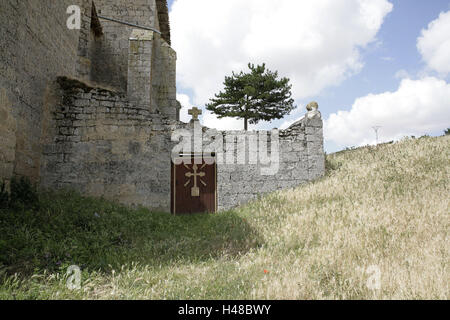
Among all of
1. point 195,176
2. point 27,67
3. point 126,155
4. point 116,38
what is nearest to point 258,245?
point 195,176

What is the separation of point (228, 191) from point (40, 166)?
4842 millimetres

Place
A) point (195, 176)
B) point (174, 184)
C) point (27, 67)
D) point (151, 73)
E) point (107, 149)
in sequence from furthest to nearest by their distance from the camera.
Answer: point (151, 73)
point (195, 176)
point (174, 184)
point (107, 149)
point (27, 67)

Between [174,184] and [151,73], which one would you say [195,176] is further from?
[151,73]

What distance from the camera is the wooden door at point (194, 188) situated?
26.3 ft

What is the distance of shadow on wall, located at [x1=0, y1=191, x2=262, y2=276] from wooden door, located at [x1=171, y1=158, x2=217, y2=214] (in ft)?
3.31

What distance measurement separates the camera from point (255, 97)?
21.8 meters

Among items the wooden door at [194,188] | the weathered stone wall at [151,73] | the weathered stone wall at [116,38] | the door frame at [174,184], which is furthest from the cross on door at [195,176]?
the weathered stone wall at [116,38]

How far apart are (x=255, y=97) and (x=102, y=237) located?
1842 centimetres

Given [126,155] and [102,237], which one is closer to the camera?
[102,237]

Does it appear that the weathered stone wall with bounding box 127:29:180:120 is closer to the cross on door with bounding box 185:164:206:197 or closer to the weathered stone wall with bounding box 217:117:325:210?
the cross on door with bounding box 185:164:206:197

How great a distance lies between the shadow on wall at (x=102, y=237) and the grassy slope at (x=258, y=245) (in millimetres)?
21

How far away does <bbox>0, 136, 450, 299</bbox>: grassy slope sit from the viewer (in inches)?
117

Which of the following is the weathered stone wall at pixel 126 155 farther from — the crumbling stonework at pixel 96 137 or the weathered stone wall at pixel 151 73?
the weathered stone wall at pixel 151 73
